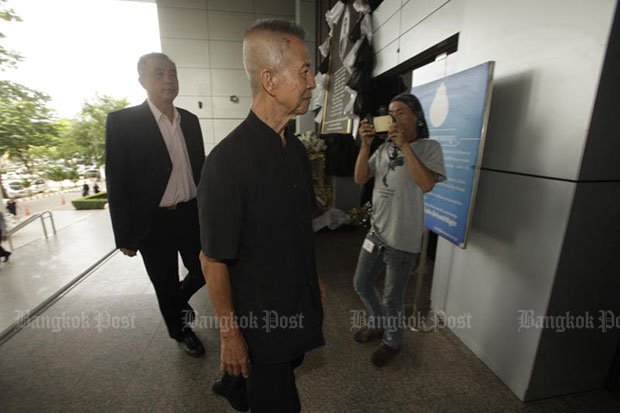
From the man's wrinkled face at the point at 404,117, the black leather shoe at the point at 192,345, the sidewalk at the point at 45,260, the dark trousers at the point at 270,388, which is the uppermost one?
the man's wrinkled face at the point at 404,117

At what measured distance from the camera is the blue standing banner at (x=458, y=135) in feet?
4.99

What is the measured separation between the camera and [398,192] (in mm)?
1512

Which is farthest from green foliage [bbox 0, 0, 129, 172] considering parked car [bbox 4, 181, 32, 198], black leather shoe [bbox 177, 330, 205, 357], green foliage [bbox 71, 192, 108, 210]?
green foliage [bbox 71, 192, 108, 210]

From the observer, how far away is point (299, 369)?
70.0 inches

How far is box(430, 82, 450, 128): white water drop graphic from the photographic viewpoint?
1.81 metres

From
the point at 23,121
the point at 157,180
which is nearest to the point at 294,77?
the point at 157,180

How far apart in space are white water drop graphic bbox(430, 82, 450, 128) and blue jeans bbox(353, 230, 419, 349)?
0.94 meters

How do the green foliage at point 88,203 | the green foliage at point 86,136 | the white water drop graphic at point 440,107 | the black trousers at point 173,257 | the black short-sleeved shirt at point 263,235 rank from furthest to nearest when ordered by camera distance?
1. the green foliage at point 88,203
2. the green foliage at point 86,136
3. the white water drop graphic at point 440,107
4. the black trousers at point 173,257
5. the black short-sleeved shirt at point 263,235

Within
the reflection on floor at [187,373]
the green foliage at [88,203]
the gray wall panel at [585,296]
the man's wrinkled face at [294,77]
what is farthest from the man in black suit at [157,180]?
the green foliage at [88,203]

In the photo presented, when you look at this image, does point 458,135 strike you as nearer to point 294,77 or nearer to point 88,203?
point 294,77

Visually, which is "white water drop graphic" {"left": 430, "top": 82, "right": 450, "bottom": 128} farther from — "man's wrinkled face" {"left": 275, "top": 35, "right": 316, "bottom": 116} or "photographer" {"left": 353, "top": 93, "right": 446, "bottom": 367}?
"man's wrinkled face" {"left": 275, "top": 35, "right": 316, "bottom": 116}

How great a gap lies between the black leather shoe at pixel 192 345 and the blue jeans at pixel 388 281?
3.79ft

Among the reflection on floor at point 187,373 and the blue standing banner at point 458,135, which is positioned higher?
the blue standing banner at point 458,135

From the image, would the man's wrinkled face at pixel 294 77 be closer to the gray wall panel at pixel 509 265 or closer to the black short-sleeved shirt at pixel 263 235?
the black short-sleeved shirt at pixel 263 235
